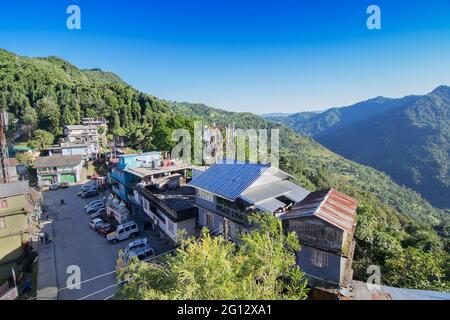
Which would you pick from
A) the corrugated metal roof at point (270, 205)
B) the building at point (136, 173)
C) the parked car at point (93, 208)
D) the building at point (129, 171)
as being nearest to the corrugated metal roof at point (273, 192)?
the corrugated metal roof at point (270, 205)

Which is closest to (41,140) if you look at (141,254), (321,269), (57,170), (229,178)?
(57,170)

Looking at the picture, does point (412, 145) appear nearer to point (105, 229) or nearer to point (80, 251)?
point (105, 229)

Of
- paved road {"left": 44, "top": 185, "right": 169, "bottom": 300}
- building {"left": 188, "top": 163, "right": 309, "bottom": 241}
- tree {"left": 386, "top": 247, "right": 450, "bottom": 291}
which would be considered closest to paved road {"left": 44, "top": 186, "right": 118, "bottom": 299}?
paved road {"left": 44, "top": 185, "right": 169, "bottom": 300}

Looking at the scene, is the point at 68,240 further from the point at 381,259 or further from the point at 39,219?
the point at 381,259

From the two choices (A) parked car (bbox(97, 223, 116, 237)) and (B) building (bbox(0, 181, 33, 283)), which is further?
(A) parked car (bbox(97, 223, 116, 237))

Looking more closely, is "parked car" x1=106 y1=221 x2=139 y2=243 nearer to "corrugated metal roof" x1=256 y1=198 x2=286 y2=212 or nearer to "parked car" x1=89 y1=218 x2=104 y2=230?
"parked car" x1=89 y1=218 x2=104 y2=230
